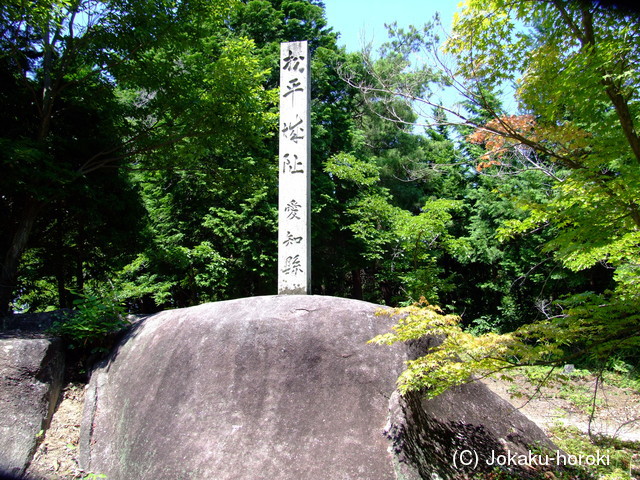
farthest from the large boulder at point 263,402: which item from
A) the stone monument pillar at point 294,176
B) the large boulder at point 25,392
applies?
the stone monument pillar at point 294,176

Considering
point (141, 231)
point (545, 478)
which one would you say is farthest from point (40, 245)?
point (545, 478)

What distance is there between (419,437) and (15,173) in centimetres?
679

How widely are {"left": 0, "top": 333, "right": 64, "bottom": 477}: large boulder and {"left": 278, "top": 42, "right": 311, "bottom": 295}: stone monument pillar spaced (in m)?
3.08

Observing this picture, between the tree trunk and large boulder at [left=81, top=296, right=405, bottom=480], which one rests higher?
the tree trunk

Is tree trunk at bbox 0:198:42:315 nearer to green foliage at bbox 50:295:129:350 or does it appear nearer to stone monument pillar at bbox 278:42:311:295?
green foliage at bbox 50:295:129:350

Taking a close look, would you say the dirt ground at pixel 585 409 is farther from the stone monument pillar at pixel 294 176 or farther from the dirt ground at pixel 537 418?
the stone monument pillar at pixel 294 176

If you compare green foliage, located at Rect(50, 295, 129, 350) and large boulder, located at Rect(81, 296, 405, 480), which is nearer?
large boulder, located at Rect(81, 296, 405, 480)

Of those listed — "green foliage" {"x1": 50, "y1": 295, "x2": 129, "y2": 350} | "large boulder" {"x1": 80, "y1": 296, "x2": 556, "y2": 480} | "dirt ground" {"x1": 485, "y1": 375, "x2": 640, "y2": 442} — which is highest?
"green foliage" {"x1": 50, "y1": 295, "x2": 129, "y2": 350}

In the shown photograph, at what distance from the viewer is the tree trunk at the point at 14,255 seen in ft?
22.7

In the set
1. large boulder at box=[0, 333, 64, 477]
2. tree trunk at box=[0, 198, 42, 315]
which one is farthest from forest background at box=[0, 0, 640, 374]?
large boulder at box=[0, 333, 64, 477]

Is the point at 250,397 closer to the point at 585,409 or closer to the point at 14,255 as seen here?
the point at 14,255

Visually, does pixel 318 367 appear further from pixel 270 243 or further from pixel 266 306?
pixel 270 243

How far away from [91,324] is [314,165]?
8.69 metres

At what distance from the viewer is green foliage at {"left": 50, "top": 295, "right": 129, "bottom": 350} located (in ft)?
19.1
